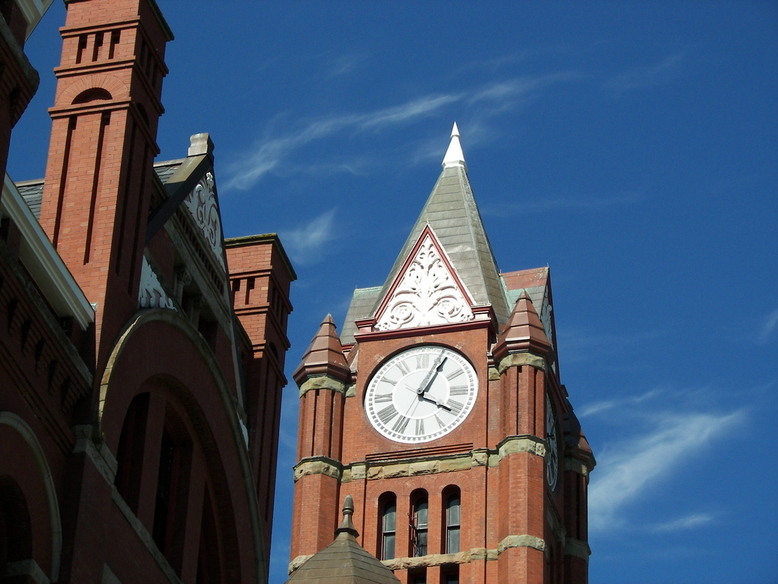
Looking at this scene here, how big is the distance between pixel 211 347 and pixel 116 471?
15.8ft

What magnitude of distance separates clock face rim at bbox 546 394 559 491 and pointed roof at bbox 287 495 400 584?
33204 millimetres

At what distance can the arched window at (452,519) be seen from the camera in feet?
214

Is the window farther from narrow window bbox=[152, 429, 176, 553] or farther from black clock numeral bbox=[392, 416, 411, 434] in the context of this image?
narrow window bbox=[152, 429, 176, 553]

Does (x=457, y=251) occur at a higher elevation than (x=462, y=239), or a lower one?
lower

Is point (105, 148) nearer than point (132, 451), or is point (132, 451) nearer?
point (132, 451)

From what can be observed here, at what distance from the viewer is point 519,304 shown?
226 ft

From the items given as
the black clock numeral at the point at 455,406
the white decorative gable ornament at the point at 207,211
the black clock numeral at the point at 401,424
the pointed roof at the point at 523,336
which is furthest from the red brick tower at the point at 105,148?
the black clock numeral at the point at 401,424

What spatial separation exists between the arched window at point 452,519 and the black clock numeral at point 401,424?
2748 millimetres

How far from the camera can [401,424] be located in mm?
67812

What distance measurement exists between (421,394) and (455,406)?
1.26 m

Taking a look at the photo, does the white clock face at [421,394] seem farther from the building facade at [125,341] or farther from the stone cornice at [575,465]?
the building facade at [125,341]

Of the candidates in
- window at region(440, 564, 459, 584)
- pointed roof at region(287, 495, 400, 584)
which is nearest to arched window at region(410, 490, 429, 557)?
window at region(440, 564, 459, 584)

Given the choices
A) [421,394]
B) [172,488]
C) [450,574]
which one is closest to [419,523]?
[450,574]

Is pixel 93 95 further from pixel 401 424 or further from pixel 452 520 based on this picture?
pixel 401 424
